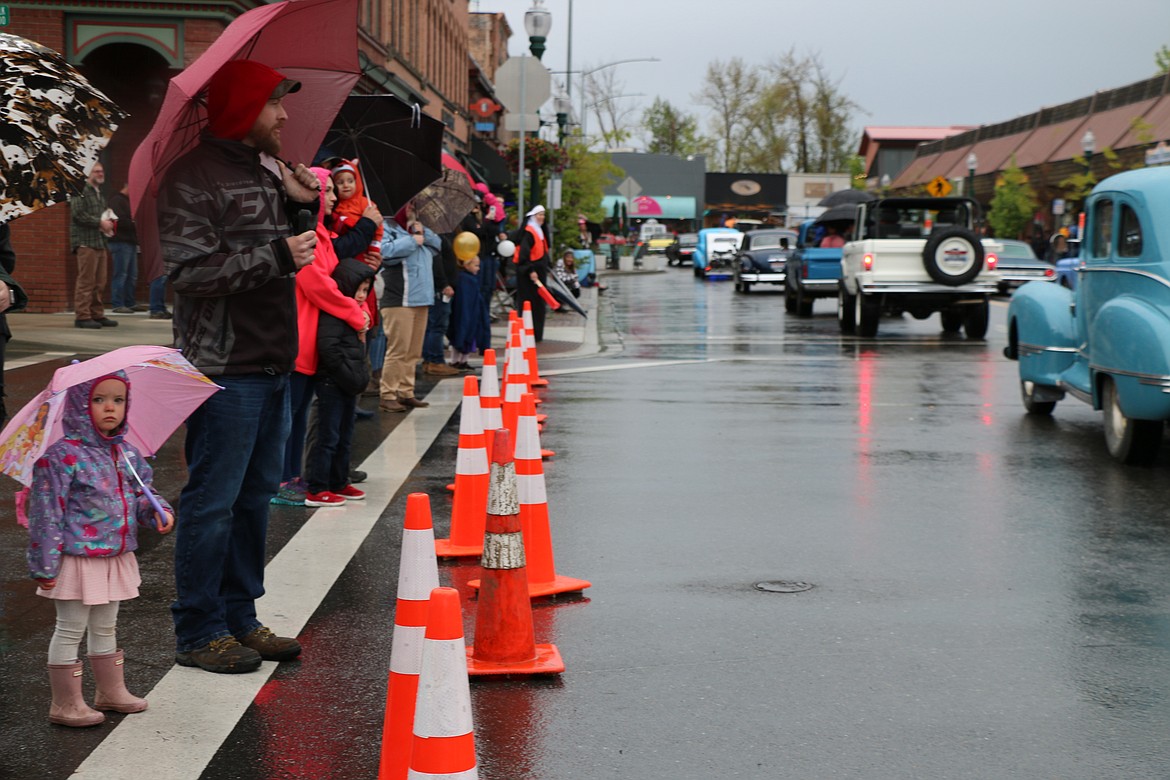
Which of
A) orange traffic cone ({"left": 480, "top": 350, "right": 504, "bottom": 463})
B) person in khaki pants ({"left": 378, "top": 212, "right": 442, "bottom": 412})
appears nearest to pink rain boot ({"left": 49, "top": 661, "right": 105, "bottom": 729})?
orange traffic cone ({"left": 480, "top": 350, "right": 504, "bottom": 463})

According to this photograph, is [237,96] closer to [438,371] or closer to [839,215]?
[438,371]

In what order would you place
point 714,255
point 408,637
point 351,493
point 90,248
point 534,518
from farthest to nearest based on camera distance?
point 714,255 < point 90,248 < point 351,493 < point 534,518 < point 408,637

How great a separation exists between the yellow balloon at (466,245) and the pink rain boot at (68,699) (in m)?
10.8

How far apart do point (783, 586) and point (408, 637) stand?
3.00m

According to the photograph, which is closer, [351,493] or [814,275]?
[351,493]

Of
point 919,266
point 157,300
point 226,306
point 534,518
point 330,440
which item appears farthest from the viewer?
point 919,266

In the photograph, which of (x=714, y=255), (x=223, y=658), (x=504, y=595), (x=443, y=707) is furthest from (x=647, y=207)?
(x=443, y=707)

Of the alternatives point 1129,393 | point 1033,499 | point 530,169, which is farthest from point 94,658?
point 530,169

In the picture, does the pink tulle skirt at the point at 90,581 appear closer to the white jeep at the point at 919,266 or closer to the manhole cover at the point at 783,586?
the manhole cover at the point at 783,586

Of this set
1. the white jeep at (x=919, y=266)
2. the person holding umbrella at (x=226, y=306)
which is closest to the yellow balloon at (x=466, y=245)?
the white jeep at (x=919, y=266)

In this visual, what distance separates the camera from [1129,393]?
10055 mm

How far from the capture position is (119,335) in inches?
685

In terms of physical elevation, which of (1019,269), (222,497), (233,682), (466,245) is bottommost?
(233,682)

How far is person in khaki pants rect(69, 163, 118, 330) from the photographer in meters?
18.0
